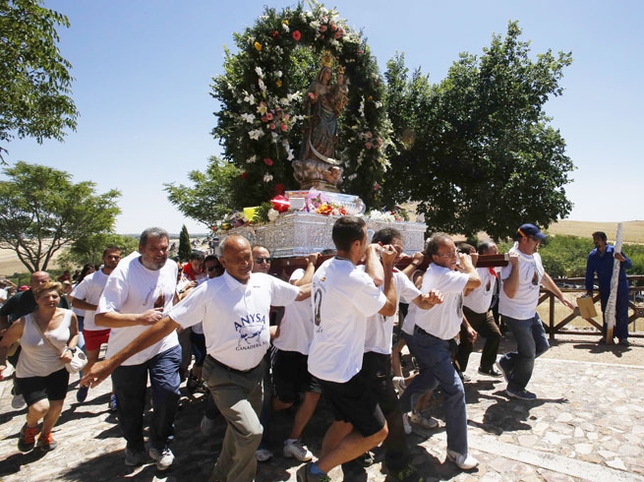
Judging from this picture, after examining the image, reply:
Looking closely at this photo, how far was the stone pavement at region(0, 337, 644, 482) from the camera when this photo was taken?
3.49m

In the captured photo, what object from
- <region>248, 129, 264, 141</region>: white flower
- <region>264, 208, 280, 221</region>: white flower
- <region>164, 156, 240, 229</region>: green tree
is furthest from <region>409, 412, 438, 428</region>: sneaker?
<region>164, 156, 240, 229</region>: green tree

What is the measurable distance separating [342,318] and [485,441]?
223 cm

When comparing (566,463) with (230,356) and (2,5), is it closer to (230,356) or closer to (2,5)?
(230,356)

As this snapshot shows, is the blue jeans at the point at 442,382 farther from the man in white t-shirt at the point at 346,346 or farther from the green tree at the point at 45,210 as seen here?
the green tree at the point at 45,210

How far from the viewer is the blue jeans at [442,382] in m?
3.54

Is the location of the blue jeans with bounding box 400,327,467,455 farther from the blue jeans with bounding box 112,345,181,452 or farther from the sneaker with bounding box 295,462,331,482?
the blue jeans with bounding box 112,345,181,452

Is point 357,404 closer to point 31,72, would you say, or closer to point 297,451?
point 297,451

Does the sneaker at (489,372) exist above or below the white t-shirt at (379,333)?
below

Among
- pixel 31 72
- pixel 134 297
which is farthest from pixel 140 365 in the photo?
pixel 31 72

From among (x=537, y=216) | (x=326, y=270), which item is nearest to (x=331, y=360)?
(x=326, y=270)

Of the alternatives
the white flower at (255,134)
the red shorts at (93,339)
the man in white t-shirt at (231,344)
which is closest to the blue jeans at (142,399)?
the man in white t-shirt at (231,344)

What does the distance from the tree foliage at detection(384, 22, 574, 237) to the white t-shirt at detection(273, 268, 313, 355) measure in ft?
39.5

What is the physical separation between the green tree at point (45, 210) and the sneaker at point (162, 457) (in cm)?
3359

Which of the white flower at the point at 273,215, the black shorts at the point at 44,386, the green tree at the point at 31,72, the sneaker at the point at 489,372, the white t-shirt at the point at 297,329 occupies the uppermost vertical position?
the green tree at the point at 31,72
